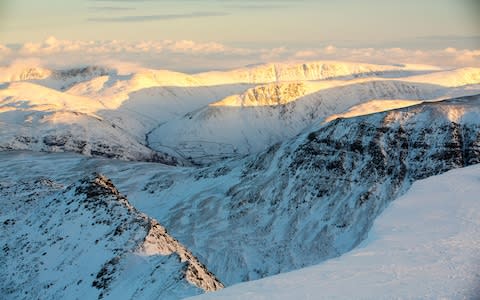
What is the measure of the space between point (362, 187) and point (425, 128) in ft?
58.8

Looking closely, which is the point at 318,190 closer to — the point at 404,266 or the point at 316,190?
the point at 316,190

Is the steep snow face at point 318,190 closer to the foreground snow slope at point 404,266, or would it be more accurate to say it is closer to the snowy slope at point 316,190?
the snowy slope at point 316,190

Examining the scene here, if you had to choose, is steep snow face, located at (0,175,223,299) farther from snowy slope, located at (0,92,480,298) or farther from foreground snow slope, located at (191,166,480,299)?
snowy slope, located at (0,92,480,298)

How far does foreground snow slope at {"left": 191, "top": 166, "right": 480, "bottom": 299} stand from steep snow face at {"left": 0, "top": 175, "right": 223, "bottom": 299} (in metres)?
18.8

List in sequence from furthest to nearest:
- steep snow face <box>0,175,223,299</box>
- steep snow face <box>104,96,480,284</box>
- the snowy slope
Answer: steep snow face <box>104,96,480,284</box>
the snowy slope
steep snow face <box>0,175,223,299</box>

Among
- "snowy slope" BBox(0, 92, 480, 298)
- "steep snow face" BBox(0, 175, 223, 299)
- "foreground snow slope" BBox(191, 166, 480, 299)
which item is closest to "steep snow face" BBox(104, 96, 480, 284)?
"snowy slope" BBox(0, 92, 480, 298)

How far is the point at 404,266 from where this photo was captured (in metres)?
33.4

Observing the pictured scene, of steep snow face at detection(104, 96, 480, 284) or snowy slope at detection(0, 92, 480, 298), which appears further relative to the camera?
steep snow face at detection(104, 96, 480, 284)

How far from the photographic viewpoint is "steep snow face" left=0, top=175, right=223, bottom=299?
2222 inches

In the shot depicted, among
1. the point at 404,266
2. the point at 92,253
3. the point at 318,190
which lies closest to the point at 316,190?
the point at 318,190

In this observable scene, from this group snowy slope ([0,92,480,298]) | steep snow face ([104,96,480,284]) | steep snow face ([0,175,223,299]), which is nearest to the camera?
steep snow face ([0,175,223,299])

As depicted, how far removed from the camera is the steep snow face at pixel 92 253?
56.4 m

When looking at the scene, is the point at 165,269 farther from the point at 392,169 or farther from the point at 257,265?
the point at 392,169

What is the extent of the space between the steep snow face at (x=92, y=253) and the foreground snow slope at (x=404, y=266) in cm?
1879
